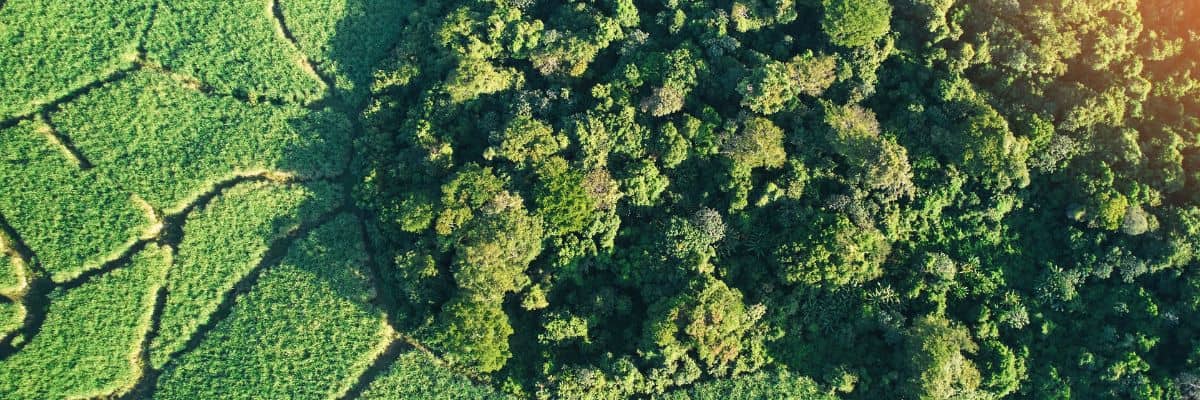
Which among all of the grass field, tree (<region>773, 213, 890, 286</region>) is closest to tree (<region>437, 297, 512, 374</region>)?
the grass field

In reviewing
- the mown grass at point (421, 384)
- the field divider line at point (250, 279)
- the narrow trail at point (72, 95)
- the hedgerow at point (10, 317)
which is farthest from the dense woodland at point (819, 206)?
the hedgerow at point (10, 317)

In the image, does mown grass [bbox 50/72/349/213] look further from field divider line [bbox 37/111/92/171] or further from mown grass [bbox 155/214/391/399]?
mown grass [bbox 155/214/391/399]

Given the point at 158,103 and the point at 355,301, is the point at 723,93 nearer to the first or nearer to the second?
the point at 355,301

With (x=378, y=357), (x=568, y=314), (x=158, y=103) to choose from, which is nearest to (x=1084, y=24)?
(x=568, y=314)

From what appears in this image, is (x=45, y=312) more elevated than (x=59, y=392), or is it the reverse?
(x=45, y=312)

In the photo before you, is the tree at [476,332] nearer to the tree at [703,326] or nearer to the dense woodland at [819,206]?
the dense woodland at [819,206]

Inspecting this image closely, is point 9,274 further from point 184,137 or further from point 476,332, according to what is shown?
point 476,332

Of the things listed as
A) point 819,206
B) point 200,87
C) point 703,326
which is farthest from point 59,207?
point 819,206
